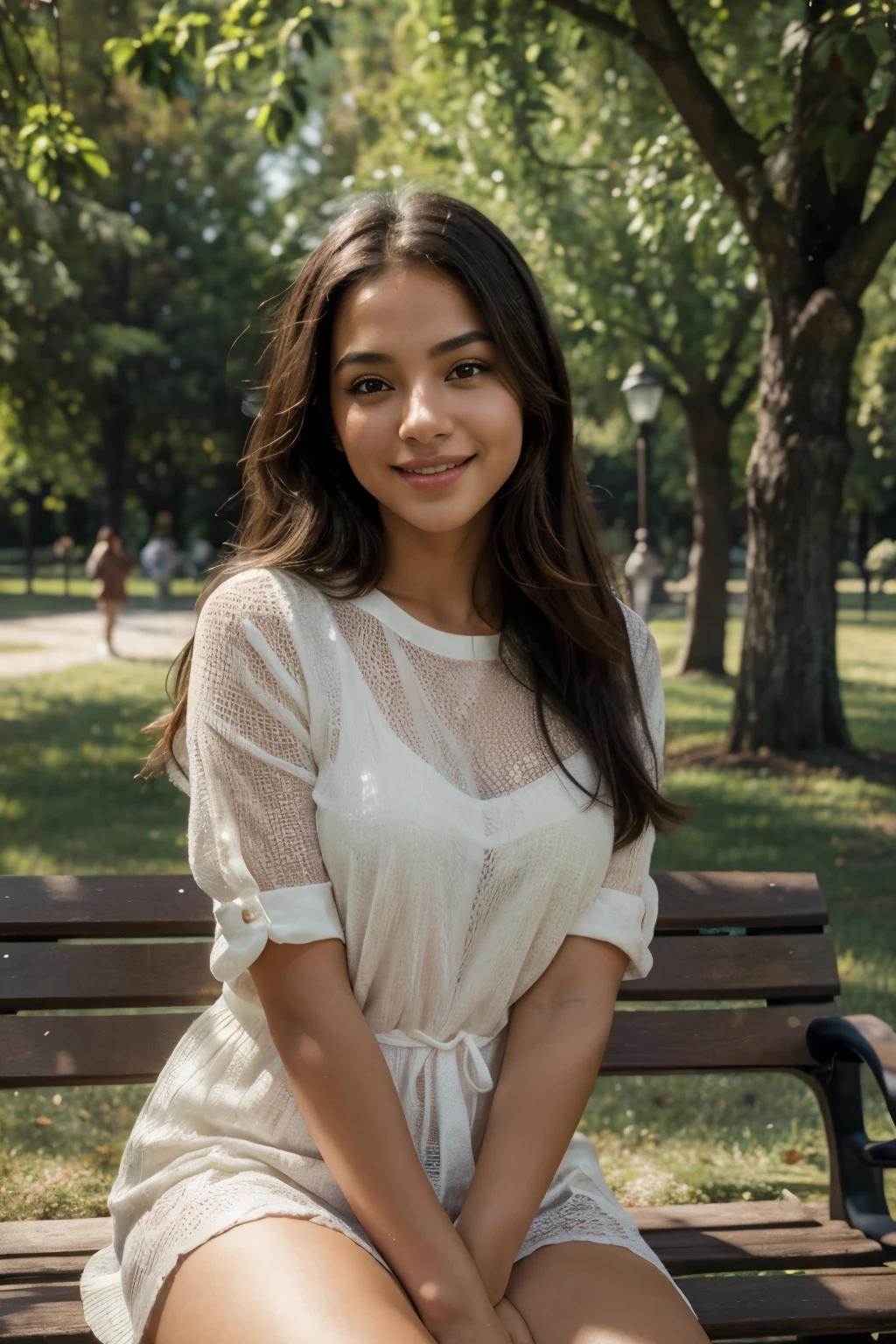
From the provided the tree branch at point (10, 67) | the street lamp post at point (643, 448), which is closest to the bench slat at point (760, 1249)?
the tree branch at point (10, 67)

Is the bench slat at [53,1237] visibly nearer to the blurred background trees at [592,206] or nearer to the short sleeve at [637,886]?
the short sleeve at [637,886]

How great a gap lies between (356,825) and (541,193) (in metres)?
15.6

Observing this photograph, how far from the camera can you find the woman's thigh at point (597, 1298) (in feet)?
7.32

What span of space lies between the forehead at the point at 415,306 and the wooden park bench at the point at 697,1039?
1370 millimetres

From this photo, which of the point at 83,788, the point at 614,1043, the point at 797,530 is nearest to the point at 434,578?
the point at 614,1043

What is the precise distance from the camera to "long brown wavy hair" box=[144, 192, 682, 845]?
2664 millimetres

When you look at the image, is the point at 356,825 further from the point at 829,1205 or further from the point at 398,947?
the point at 829,1205

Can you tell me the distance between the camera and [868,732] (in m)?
14.3

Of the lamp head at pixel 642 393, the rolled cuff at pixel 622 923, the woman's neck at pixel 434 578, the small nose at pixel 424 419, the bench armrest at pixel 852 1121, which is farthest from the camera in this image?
the lamp head at pixel 642 393

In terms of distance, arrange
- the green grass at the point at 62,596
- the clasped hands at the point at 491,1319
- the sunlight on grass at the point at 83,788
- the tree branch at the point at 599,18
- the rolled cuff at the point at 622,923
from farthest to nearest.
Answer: the green grass at the point at 62,596
the tree branch at the point at 599,18
the sunlight on grass at the point at 83,788
the rolled cuff at the point at 622,923
the clasped hands at the point at 491,1319

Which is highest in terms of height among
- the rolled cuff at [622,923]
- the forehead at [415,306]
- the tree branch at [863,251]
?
the tree branch at [863,251]

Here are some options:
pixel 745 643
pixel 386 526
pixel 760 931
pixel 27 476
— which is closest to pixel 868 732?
pixel 745 643

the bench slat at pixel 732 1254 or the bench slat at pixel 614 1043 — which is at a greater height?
the bench slat at pixel 614 1043

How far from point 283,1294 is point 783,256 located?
9.09 metres
